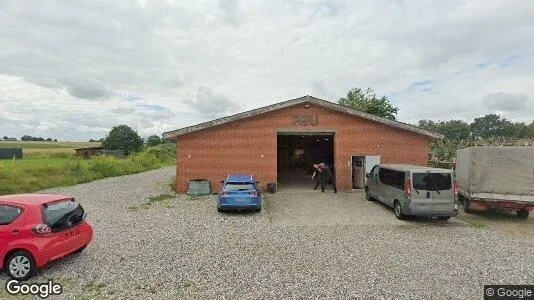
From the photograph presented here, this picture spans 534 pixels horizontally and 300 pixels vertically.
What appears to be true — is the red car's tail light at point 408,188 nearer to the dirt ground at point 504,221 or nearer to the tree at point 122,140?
the dirt ground at point 504,221

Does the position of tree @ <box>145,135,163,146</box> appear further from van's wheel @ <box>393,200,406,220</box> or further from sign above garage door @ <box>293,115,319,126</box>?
van's wheel @ <box>393,200,406,220</box>

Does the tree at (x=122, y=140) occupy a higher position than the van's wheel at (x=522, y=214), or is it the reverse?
the tree at (x=122, y=140)

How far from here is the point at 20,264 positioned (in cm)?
667

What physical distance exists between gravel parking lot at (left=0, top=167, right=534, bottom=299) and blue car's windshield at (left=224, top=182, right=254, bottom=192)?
1.01 metres

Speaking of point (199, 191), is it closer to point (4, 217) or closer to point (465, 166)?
point (4, 217)

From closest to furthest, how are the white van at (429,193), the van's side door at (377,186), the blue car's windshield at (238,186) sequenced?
the white van at (429,193) → the blue car's windshield at (238,186) → the van's side door at (377,186)

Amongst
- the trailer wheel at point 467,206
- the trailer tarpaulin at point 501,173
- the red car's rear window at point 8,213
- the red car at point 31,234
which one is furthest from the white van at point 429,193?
the red car's rear window at point 8,213

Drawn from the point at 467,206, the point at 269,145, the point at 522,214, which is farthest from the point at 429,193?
the point at 269,145

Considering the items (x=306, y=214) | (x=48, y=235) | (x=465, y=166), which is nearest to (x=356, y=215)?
(x=306, y=214)

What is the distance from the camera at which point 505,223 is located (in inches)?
479

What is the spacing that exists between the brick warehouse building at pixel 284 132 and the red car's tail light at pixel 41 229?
12016 mm

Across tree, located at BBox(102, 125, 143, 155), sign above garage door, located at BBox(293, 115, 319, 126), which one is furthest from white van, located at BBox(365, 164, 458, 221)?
tree, located at BBox(102, 125, 143, 155)

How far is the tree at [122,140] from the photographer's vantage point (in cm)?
6888

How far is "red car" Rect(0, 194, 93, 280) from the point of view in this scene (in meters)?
6.63
